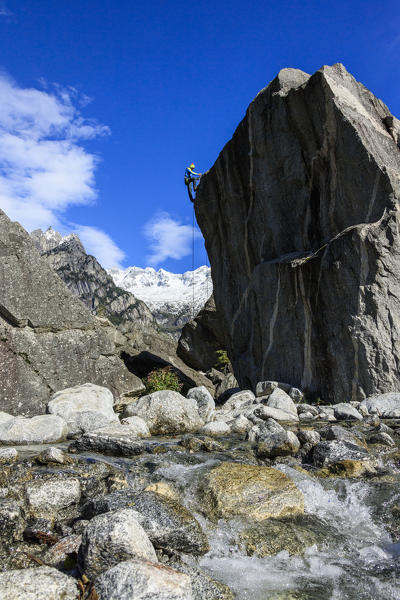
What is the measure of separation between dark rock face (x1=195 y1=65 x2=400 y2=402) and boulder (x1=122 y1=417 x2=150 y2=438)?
870 centimetres

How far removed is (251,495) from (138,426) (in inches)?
220

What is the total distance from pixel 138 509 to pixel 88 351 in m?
11.3

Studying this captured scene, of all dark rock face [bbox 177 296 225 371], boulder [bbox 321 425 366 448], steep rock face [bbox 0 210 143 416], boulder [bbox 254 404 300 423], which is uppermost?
dark rock face [bbox 177 296 225 371]

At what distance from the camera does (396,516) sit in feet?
19.4

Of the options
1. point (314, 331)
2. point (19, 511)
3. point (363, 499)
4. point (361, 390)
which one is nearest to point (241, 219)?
point (314, 331)

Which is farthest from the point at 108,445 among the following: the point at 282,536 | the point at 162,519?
the point at 282,536

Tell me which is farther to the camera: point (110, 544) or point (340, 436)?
point (340, 436)

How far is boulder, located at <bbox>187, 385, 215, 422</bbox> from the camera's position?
1342 centimetres

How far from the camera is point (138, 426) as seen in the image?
36.3ft

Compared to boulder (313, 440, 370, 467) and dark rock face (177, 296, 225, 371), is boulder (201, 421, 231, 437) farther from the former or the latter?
dark rock face (177, 296, 225, 371)

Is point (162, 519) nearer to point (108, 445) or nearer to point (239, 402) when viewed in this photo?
point (108, 445)

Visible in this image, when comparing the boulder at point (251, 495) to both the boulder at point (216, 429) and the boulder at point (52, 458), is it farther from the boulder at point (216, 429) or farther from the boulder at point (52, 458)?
the boulder at point (216, 429)

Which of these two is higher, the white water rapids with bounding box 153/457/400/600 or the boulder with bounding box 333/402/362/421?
the boulder with bounding box 333/402/362/421

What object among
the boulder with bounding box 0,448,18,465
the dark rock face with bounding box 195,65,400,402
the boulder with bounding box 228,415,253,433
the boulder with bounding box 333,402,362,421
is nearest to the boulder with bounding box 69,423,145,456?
the boulder with bounding box 0,448,18,465
